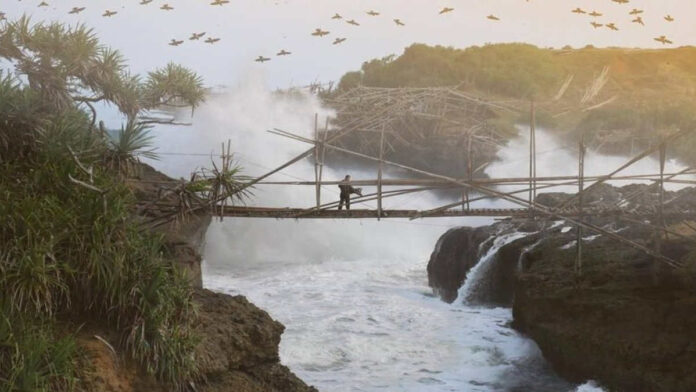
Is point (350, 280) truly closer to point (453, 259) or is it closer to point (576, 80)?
point (453, 259)

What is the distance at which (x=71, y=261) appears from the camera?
7797mm

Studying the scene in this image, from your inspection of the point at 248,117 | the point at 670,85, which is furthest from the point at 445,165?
the point at 670,85

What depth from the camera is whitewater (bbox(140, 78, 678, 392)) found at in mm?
13609

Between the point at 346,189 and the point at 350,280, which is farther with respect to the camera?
the point at 350,280

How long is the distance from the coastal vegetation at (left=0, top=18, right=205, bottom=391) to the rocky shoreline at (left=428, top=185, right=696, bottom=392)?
683 centimetres

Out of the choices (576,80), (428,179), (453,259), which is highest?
(576,80)

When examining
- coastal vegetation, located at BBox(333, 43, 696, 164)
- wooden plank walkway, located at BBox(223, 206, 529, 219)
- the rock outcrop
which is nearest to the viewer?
wooden plank walkway, located at BBox(223, 206, 529, 219)

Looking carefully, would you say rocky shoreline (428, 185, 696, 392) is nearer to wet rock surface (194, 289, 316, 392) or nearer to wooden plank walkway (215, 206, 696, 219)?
wooden plank walkway (215, 206, 696, 219)

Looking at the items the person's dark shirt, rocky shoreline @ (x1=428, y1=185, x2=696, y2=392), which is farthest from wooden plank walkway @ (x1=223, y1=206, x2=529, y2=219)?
rocky shoreline @ (x1=428, y1=185, x2=696, y2=392)

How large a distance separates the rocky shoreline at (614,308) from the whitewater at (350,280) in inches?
23.8

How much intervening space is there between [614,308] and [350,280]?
494 inches

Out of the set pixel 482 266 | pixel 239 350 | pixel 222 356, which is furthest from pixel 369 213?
pixel 482 266

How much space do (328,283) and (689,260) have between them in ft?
44.4

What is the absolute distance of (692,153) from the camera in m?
31.2
